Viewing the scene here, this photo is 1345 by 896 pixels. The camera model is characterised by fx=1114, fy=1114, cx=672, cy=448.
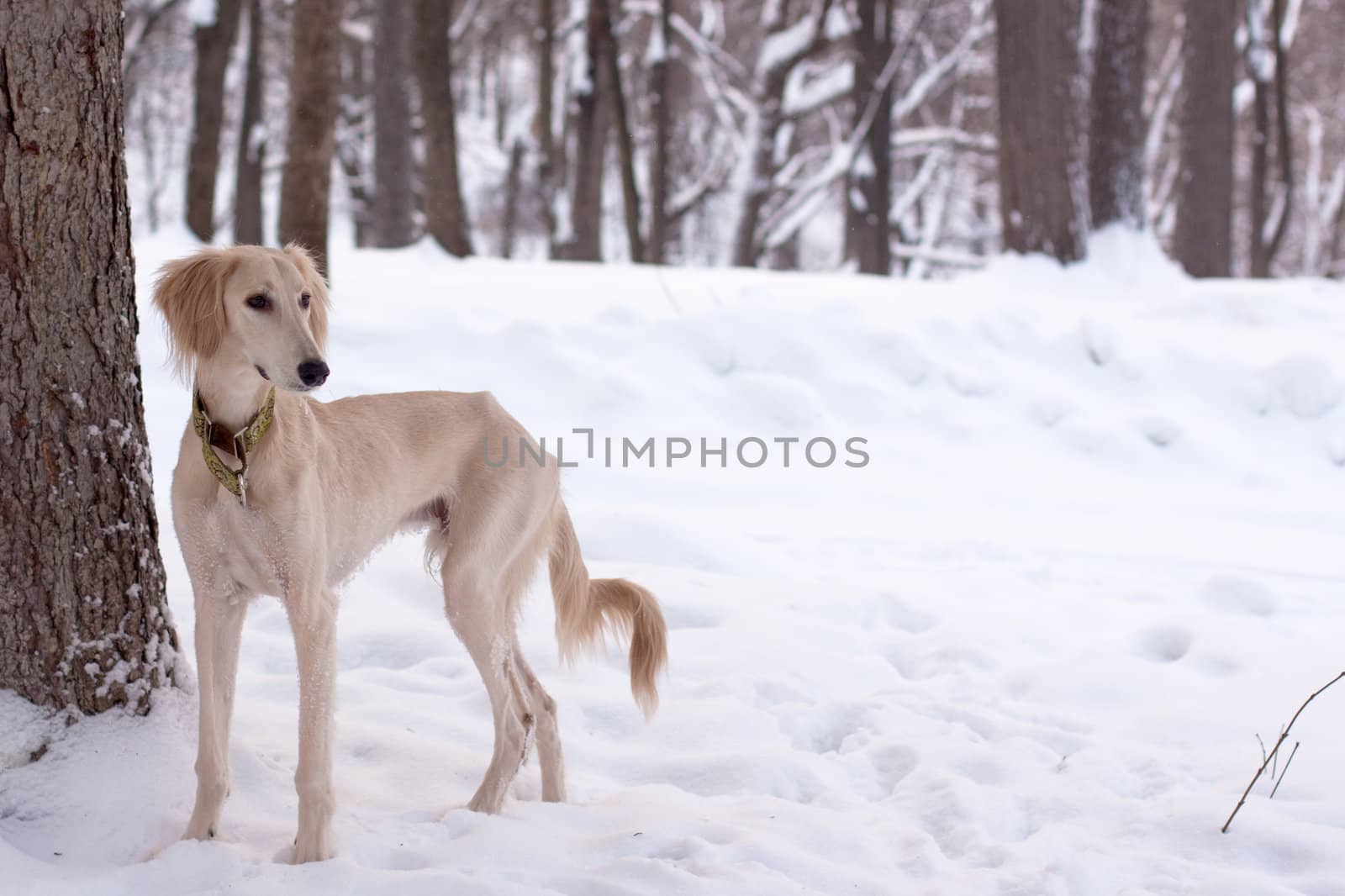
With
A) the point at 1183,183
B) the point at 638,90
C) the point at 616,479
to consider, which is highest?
the point at 638,90

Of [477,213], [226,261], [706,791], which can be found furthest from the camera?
[477,213]

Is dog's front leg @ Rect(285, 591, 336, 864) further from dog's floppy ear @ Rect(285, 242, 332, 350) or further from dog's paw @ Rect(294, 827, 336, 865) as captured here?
dog's floppy ear @ Rect(285, 242, 332, 350)

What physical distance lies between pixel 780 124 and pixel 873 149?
181 centimetres

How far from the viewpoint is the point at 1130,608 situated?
486 cm

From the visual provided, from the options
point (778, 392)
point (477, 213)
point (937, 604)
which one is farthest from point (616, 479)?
point (477, 213)

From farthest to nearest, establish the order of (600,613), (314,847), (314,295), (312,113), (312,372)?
(312,113) → (600,613) → (314,295) → (314,847) → (312,372)

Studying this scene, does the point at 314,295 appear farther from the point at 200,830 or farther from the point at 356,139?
the point at 356,139

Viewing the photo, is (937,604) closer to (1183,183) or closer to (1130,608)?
(1130,608)

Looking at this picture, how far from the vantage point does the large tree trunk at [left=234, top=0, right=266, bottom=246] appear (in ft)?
47.3

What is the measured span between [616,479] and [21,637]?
3721 millimetres

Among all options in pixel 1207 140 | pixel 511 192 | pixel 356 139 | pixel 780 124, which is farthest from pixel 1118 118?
pixel 356 139

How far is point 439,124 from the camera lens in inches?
441

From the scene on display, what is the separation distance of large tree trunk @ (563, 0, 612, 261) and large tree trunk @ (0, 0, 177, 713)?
12.4 m

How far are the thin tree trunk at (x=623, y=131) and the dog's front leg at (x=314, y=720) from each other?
1214 cm
